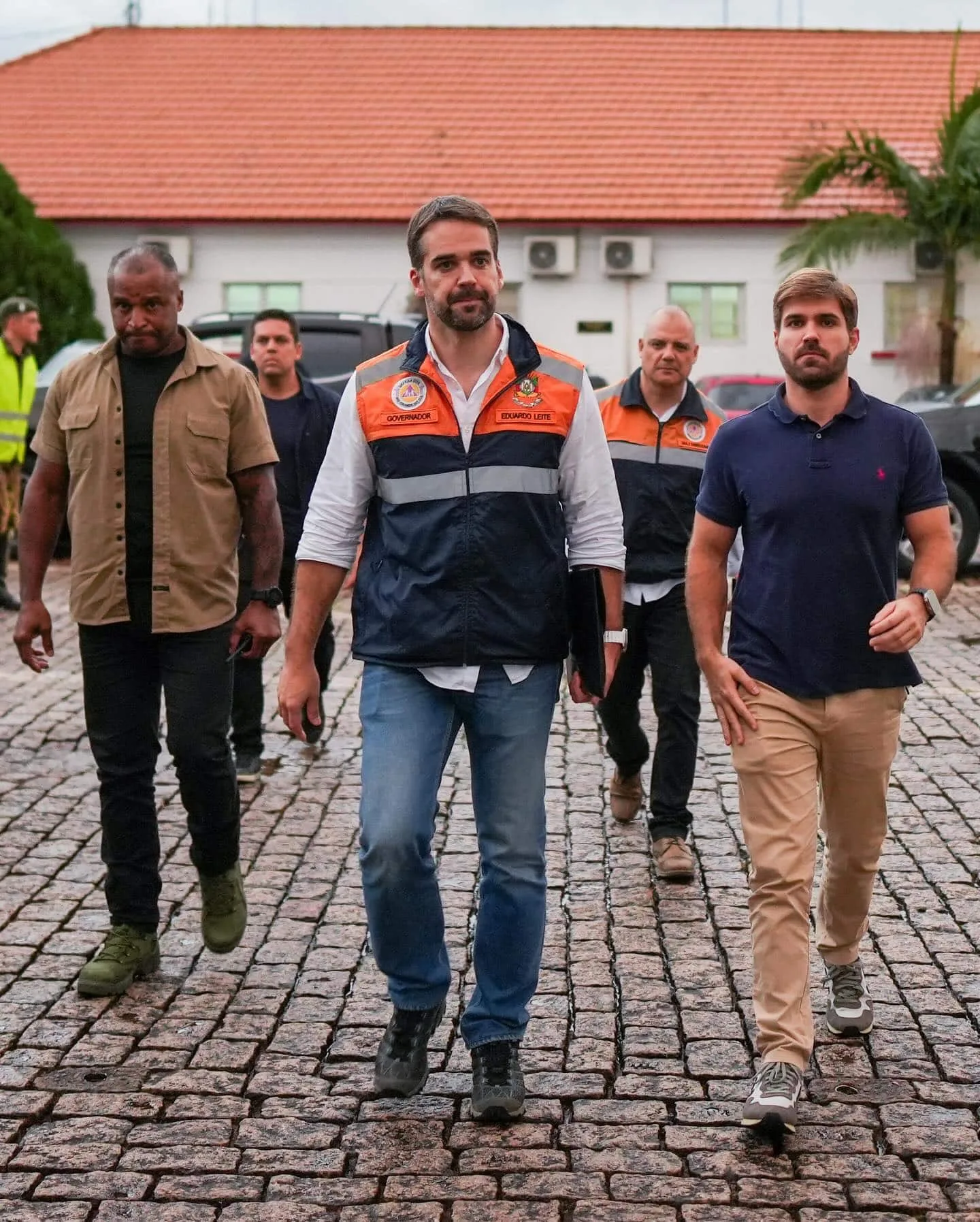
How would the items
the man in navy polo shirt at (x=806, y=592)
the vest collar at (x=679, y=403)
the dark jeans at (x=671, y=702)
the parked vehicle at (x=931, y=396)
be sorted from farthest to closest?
the parked vehicle at (x=931, y=396)
the vest collar at (x=679, y=403)
the dark jeans at (x=671, y=702)
the man in navy polo shirt at (x=806, y=592)

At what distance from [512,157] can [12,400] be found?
59.7 feet

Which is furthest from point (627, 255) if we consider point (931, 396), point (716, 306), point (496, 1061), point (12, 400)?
point (496, 1061)

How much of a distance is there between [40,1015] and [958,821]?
3.86 metres

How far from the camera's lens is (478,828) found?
4539mm

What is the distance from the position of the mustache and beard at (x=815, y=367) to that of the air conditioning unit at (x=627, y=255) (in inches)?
1007

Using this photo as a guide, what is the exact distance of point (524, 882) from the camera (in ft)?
15.0

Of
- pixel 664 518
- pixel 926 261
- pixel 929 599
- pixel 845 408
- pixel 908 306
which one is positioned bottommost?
pixel 908 306

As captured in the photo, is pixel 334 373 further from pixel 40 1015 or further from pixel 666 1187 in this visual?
pixel 666 1187

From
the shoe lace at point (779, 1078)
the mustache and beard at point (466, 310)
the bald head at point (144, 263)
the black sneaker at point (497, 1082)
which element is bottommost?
the black sneaker at point (497, 1082)

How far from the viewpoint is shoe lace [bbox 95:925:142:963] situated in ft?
18.1

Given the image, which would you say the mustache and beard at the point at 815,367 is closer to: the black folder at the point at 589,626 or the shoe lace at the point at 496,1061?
the black folder at the point at 589,626

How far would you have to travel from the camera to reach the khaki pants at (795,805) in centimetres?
454

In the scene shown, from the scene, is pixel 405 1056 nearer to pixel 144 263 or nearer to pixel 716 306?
pixel 144 263

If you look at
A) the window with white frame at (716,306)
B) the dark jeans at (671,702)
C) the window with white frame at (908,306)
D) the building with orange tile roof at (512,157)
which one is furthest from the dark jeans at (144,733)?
the window with white frame at (716,306)
